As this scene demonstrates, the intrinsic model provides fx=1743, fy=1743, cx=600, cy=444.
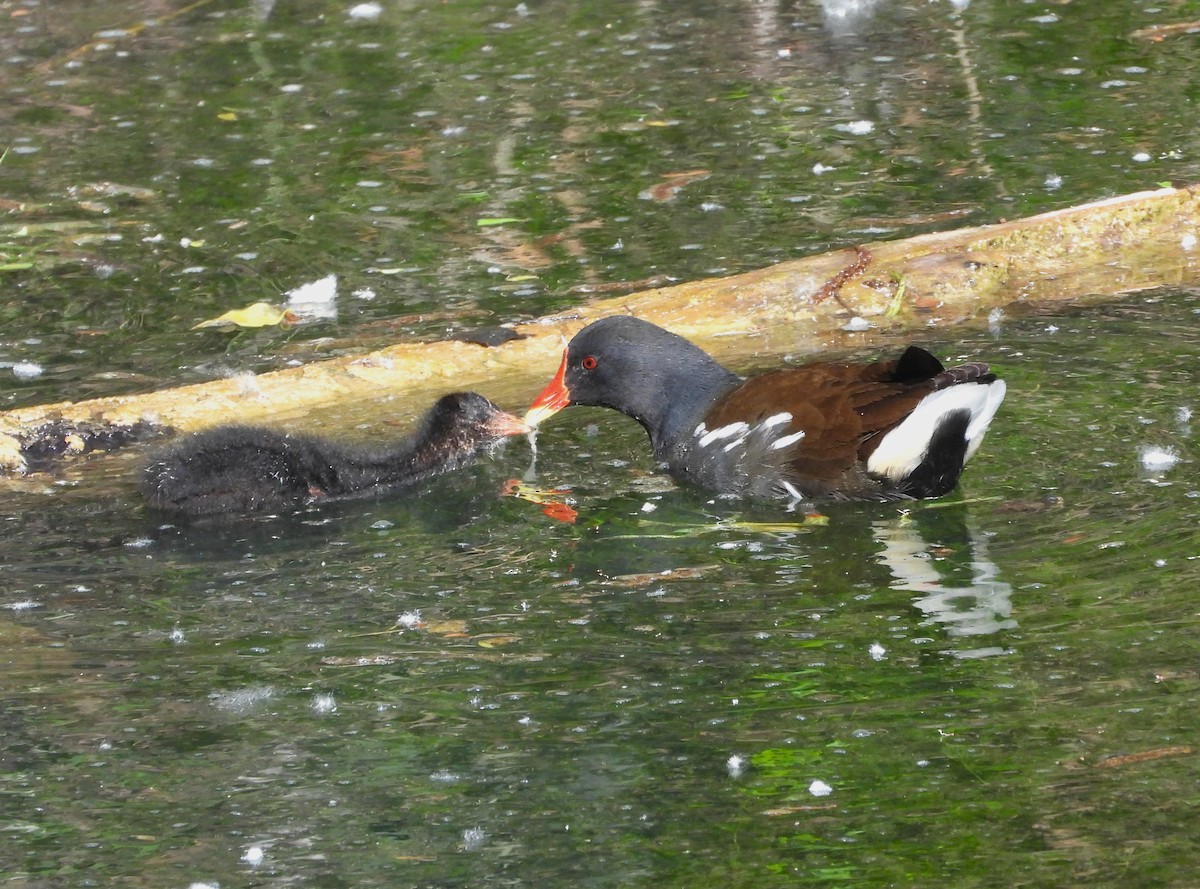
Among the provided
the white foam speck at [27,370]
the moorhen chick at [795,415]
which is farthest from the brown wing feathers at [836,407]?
the white foam speck at [27,370]

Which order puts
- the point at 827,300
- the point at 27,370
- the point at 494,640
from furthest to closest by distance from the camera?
1. the point at 27,370
2. the point at 827,300
3. the point at 494,640

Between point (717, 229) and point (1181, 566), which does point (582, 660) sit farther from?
point (717, 229)

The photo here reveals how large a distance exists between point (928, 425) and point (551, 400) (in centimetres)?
158

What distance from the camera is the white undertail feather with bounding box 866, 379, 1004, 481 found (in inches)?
222

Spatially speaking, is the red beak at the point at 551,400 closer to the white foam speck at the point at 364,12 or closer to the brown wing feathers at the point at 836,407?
the brown wing feathers at the point at 836,407

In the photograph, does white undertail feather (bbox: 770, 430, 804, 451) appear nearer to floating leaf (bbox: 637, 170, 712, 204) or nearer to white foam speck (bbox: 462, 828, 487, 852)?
white foam speck (bbox: 462, 828, 487, 852)

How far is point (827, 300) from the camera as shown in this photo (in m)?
7.45

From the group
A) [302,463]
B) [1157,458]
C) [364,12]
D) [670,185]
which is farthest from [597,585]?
[364,12]

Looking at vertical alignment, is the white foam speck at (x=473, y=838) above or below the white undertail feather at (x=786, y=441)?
above

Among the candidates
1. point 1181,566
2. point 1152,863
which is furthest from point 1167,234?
point 1152,863

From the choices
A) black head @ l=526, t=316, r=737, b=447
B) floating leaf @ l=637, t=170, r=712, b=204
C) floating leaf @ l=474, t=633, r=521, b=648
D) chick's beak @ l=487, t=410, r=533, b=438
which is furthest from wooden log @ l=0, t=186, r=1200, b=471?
floating leaf @ l=474, t=633, r=521, b=648

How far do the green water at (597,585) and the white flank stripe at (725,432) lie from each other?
258 mm

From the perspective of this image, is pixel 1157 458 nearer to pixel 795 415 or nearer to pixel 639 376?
pixel 795 415

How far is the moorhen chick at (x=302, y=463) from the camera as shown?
6.25 metres
